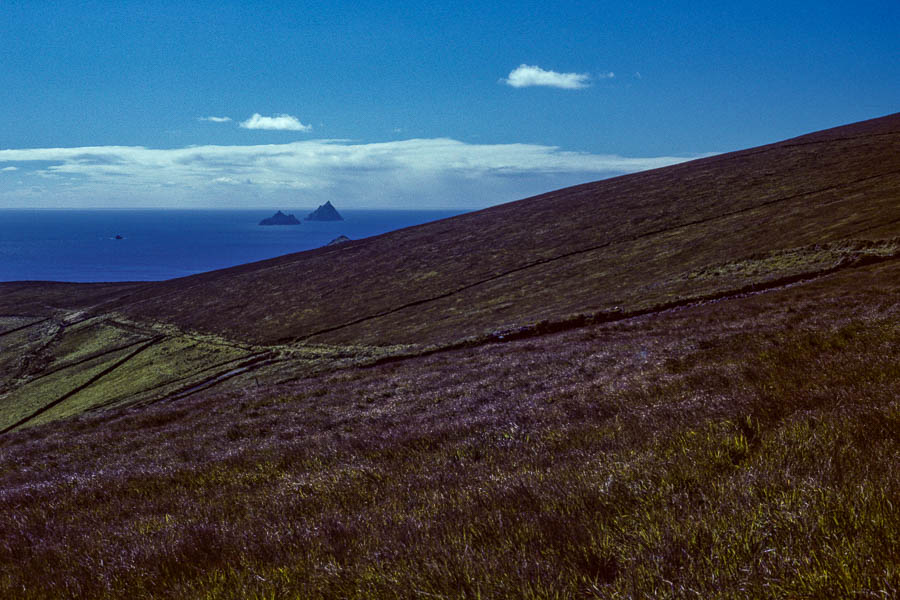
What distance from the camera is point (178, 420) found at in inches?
832

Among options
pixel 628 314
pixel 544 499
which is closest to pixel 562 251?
pixel 628 314

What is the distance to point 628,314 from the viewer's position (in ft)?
109

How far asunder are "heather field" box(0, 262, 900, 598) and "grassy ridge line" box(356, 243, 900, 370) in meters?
19.5

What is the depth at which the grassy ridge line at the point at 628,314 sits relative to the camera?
31.7m

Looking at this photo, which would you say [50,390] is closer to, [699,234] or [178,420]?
[178,420]

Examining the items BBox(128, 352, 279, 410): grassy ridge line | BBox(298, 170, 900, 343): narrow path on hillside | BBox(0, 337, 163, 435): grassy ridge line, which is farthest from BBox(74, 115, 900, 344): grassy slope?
BBox(0, 337, 163, 435): grassy ridge line

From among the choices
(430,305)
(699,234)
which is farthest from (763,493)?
(699,234)

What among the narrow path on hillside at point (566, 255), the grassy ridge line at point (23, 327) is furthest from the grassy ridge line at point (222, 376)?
the grassy ridge line at point (23, 327)

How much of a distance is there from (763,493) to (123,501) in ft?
30.6

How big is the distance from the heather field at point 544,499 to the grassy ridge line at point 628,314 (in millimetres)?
19537

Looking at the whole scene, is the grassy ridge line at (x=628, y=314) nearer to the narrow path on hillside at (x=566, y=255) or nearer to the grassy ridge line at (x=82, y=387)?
the narrow path on hillside at (x=566, y=255)

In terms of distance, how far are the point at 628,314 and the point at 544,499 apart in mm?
31047

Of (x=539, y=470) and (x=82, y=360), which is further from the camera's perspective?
(x=82, y=360)

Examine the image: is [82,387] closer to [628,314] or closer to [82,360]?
[82,360]
